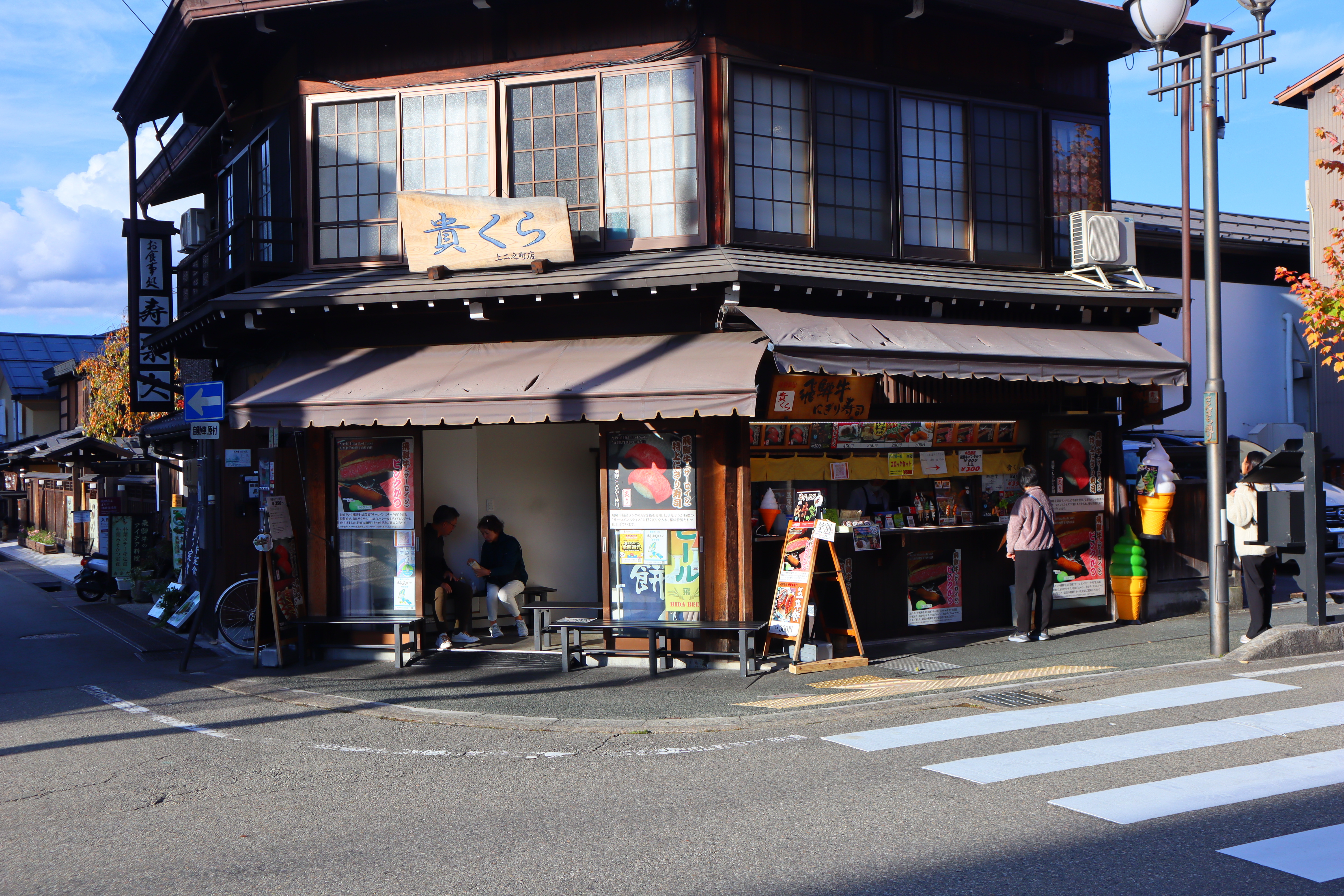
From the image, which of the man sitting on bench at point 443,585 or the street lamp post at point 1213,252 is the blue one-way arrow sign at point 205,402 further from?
the street lamp post at point 1213,252

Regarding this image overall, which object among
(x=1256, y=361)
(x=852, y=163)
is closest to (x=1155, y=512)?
(x=852, y=163)

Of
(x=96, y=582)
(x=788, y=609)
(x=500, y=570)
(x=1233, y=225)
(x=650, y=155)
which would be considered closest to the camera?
(x=788, y=609)

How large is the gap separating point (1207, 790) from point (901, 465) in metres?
6.28

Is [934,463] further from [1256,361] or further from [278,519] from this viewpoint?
[1256,361]

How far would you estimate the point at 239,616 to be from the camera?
12.8m

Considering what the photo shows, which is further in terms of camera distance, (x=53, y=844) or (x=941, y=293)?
(x=941, y=293)

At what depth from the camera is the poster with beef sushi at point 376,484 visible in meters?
11.6

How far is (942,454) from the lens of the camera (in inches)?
483

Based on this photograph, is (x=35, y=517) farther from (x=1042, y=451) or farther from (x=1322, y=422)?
(x=1322, y=422)

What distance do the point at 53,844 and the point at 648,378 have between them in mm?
6205

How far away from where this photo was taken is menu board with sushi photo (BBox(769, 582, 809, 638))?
404 inches

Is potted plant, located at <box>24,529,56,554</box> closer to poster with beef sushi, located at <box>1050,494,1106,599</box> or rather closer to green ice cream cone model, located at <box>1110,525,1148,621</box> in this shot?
poster with beef sushi, located at <box>1050,494,1106,599</box>

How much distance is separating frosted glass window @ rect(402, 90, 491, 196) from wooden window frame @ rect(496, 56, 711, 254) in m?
0.22

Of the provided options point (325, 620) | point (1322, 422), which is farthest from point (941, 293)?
point (1322, 422)
